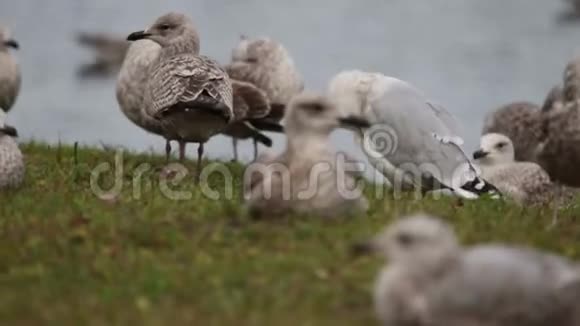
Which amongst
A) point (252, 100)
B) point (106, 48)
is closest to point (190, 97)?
point (252, 100)

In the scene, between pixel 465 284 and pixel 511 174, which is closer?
pixel 465 284

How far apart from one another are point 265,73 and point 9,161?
594 centimetres

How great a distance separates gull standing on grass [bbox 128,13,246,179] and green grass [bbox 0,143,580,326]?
77.2 inches

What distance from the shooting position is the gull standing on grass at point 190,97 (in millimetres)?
13023

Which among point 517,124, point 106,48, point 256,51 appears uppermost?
point 106,48

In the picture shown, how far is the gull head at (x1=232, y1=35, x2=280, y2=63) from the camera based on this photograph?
58.1 ft

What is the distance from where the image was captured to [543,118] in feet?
35.6

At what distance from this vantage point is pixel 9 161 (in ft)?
38.9

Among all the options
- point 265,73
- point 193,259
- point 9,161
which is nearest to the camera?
point 193,259

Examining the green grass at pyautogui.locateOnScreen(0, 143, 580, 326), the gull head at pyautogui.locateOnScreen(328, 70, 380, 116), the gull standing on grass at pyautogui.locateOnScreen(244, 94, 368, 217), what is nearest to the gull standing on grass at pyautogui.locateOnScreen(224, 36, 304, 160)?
the gull head at pyautogui.locateOnScreen(328, 70, 380, 116)

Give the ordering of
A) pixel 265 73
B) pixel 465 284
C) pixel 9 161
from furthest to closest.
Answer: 1. pixel 265 73
2. pixel 9 161
3. pixel 465 284

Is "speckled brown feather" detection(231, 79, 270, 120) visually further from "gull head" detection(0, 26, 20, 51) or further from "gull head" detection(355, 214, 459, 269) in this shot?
"gull head" detection(355, 214, 459, 269)

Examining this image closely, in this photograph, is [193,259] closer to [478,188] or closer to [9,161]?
[9,161]

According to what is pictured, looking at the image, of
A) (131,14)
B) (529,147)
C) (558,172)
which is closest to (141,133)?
(131,14)
